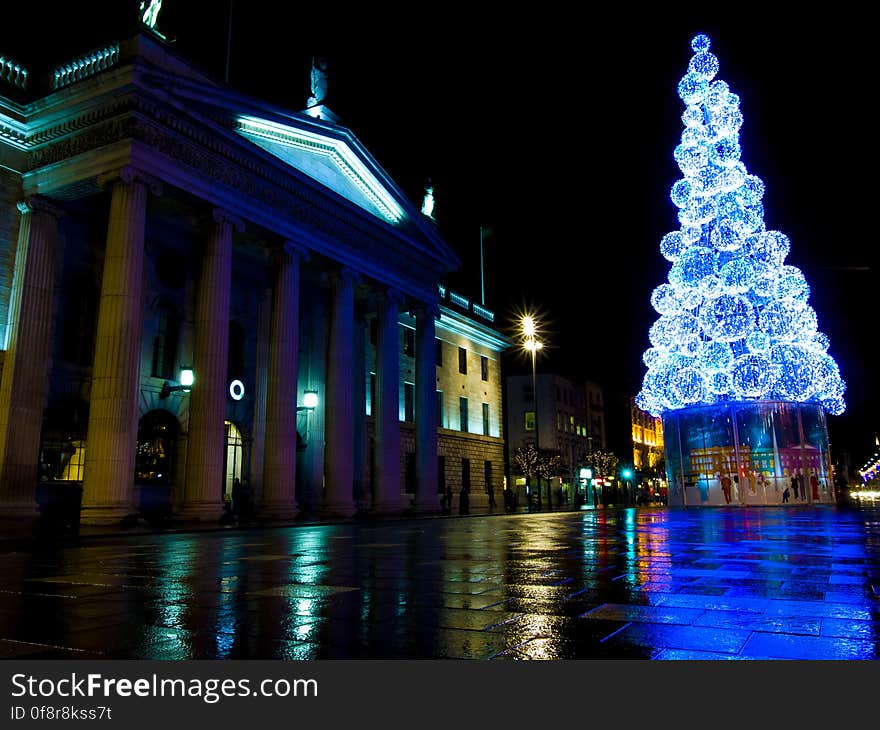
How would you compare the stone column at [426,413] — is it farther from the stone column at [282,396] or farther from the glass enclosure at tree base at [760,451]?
the glass enclosure at tree base at [760,451]

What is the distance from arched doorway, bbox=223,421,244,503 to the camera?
29562 mm

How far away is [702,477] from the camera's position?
38.8m

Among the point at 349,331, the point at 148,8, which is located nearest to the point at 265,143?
the point at 148,8

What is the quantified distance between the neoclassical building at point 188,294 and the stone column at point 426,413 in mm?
105

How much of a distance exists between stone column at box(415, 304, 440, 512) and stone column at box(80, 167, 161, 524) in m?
17.3

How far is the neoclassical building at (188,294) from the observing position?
2084cm

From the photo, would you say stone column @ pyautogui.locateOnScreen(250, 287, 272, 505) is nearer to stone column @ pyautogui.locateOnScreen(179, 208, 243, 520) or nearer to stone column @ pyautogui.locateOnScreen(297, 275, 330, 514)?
stone column @ pyautogui.locateOnScreen(297, 275, 330, 514)

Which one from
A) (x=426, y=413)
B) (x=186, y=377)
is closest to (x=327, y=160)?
(x=186, y=377)

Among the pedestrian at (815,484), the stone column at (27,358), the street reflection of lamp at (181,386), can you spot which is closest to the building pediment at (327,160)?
the stone column at (27,358)

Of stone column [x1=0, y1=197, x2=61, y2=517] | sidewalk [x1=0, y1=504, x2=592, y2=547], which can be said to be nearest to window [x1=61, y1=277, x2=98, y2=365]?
stone column [x1=0, y1=197, x2=61, y2=517]

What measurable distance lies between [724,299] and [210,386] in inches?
1014

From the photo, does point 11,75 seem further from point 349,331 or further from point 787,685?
point 787,685

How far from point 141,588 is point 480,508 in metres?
42.3

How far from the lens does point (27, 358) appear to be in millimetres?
21359
